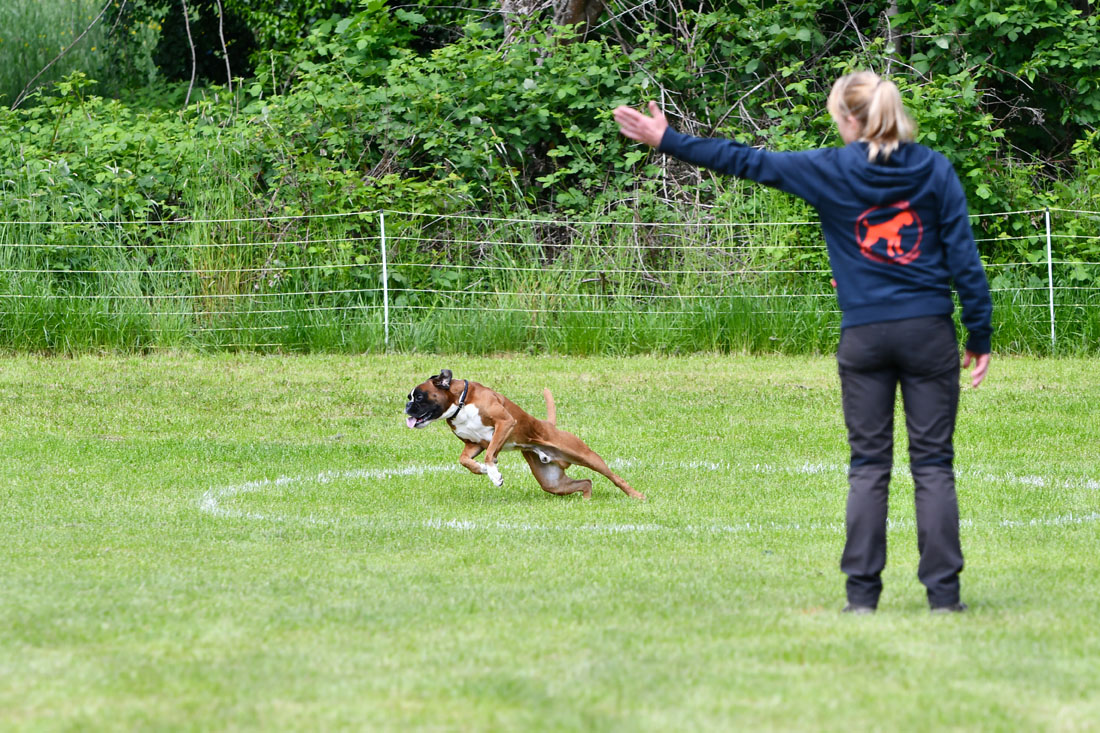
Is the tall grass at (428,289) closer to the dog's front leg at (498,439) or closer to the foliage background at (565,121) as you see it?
the foliage background at (565,121)

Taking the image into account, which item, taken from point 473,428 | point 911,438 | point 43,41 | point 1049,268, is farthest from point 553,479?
point 43,41

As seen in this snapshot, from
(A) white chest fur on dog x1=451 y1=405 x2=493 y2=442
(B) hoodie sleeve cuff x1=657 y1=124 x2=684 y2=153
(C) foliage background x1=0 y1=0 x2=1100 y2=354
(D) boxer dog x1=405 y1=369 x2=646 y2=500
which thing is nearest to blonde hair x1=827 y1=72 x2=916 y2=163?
(B) hoodie sleeve cuff x1=657 y1=124 x2=684 y2=153

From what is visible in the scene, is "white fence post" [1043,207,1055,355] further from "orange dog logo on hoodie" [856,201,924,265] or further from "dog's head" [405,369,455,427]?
"orange dog logo on hoodie" [856,201,924,265]

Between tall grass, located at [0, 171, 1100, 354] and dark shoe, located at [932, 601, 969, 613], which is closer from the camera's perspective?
dark shoe, located at [932, 601, 969, 613]

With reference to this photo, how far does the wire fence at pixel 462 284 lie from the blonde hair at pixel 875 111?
1144 cm

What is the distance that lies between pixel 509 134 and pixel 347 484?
11.2 meters

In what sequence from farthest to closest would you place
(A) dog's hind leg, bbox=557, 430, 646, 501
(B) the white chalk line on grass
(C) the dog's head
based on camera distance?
(A) dog's hind leg, bbox=557, 430, 646, 501 → (C) the dog's head → (B) the white chalk line on grass

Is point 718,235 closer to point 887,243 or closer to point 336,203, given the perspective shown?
point 336,203

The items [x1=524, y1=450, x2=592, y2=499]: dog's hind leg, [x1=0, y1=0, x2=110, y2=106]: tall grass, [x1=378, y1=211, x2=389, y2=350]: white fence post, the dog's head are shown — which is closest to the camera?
the dog's head

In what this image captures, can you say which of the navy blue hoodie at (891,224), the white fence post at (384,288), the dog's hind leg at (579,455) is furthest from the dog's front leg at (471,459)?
the white fence post at (384,288)

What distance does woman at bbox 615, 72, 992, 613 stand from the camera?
4930 millimetres

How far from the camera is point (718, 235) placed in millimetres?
17688

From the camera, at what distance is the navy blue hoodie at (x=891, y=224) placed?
493cm

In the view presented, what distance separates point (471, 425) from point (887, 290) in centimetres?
369
